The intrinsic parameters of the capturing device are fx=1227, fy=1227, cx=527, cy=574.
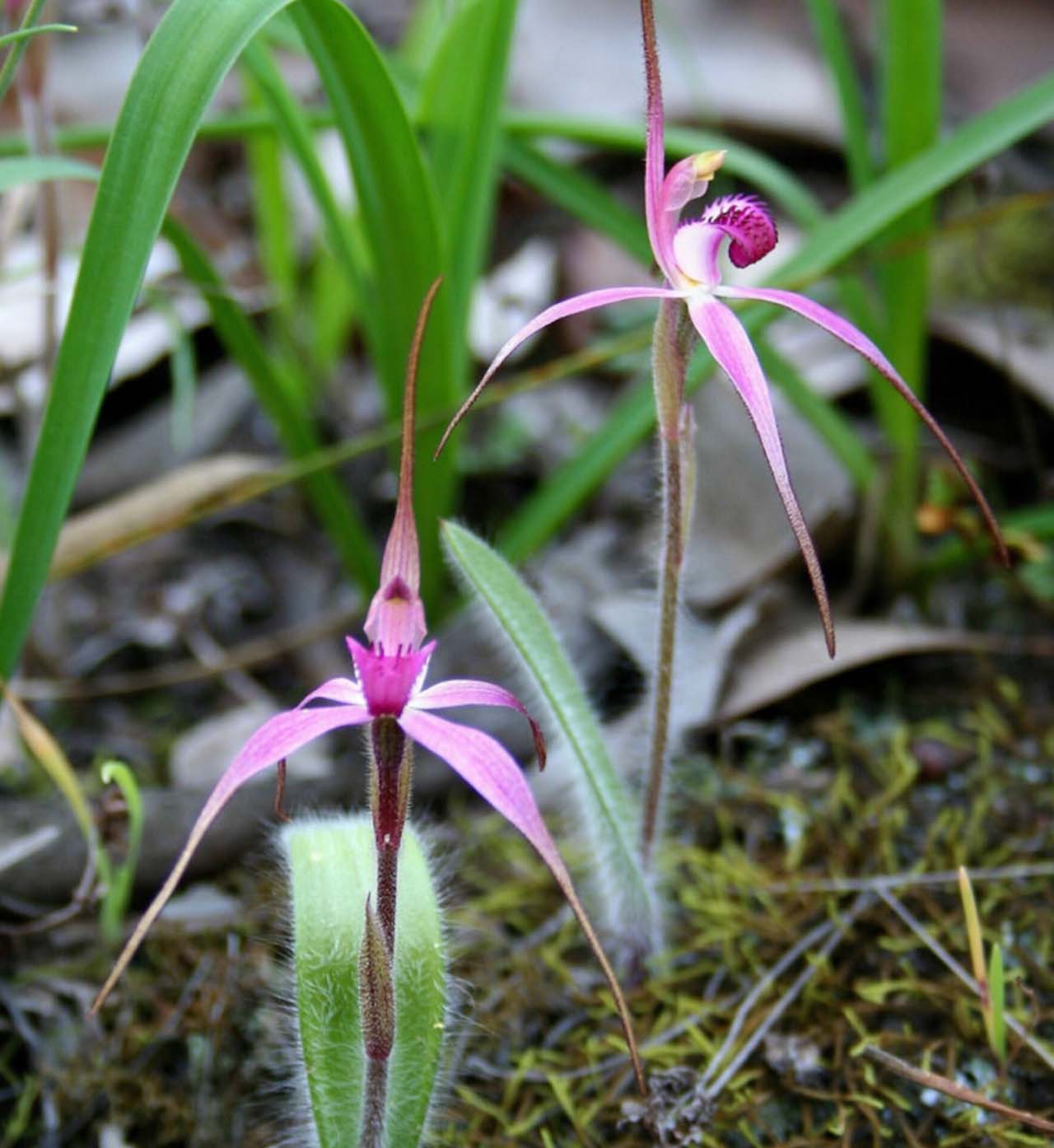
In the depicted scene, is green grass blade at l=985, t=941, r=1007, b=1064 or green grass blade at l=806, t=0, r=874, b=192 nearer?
green grass blade at l=985, t=941, r=1007, b=1064

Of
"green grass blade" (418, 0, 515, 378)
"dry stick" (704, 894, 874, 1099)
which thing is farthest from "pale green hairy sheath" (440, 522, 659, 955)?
"green grass blade" (418, 0, 515, 378)

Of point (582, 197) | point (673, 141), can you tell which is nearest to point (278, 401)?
point (582, 197)

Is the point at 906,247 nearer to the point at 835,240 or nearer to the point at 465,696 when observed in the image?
the point at 835,240

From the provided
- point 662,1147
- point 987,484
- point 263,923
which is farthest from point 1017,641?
point 263,923

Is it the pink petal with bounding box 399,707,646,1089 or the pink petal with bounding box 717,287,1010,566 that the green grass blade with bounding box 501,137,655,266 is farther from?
the pink petal with bounding box 399,707,646,1089

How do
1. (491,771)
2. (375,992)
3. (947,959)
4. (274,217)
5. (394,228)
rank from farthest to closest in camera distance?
(274,217)
(394,228)
(947,959)
(375,992)
(491,771)

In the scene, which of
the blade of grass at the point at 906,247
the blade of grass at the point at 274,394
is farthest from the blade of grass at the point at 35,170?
the blade of grass at the point at 906,247

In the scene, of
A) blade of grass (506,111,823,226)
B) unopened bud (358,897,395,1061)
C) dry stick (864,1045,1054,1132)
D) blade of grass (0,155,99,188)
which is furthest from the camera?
blade of grass (506,111,823,226)
